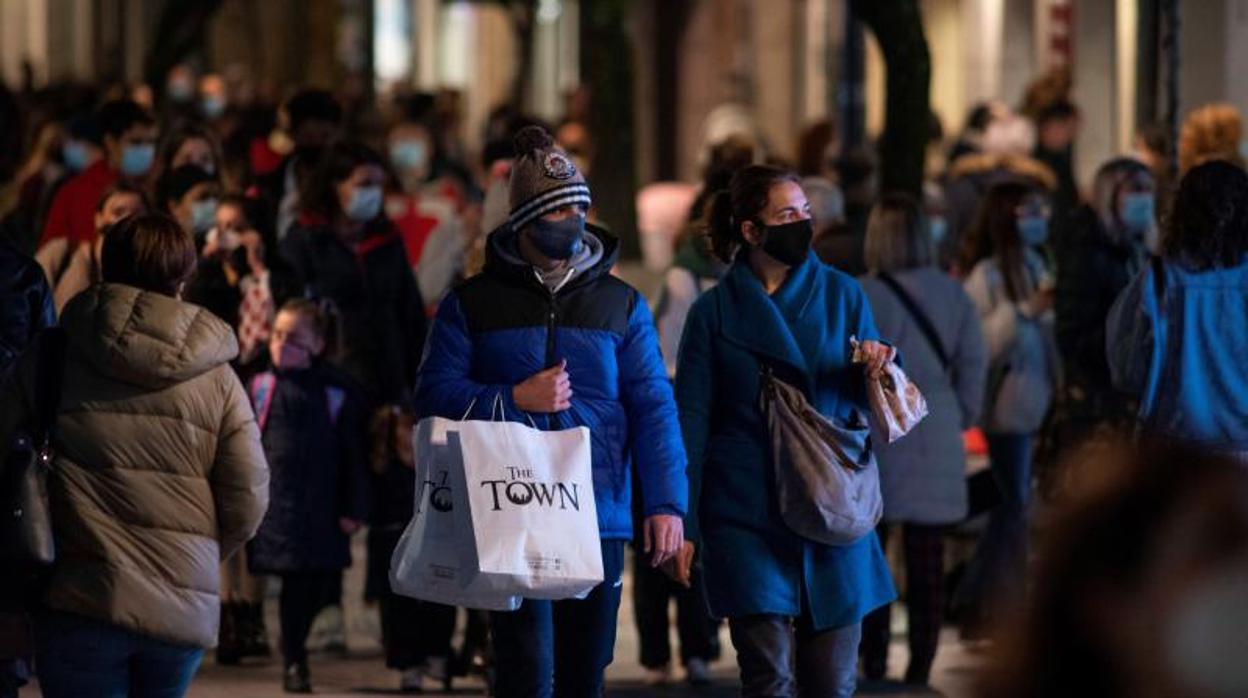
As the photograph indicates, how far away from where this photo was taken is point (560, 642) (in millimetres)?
7586

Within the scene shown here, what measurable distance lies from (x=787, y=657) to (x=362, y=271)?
4.10 m

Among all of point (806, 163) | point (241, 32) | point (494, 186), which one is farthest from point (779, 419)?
point (241, 32)

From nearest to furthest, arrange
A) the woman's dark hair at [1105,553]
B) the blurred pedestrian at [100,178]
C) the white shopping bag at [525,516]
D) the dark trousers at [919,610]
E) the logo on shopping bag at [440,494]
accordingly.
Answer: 1. the woman's dark hair at [1105,553]
2. the white shopping bag at [525,516]
3. the logo on shopping bag at [440,494]
4. the dark trousers at [919,610]
5. the blurred pedestrian at [100,178]

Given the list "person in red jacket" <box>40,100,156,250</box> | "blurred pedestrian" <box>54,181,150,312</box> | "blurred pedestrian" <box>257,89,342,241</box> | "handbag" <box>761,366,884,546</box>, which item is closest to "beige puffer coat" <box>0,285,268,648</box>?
"handbag" <box>761,366,884,546</box>

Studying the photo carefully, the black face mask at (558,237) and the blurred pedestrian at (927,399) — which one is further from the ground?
the black face mask at (558,237)

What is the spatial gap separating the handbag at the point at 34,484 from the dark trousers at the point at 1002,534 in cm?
558

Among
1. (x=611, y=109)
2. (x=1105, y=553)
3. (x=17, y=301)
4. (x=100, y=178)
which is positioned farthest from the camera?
(x=611, y=109)

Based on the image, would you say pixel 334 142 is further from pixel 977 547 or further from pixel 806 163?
pixel 806 163

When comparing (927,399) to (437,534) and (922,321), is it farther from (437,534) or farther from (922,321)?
(437,534)

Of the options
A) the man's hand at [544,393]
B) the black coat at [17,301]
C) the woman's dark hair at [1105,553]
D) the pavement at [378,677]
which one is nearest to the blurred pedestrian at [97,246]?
the pavement at [378,677]

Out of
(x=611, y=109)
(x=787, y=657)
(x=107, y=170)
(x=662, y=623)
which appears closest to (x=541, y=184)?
(x=787, y=657)

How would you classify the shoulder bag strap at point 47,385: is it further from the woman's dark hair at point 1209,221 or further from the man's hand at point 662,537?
the woman's dark hair at point 1209,221

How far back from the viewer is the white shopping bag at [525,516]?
23.5ft

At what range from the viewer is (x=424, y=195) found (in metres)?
17.8
